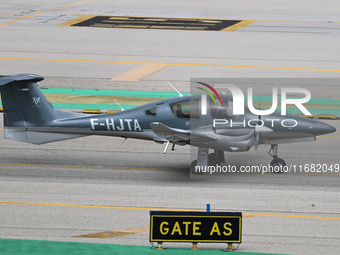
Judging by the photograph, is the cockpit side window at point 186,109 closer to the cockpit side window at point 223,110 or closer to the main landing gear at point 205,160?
the cockpit side window at point 223,110

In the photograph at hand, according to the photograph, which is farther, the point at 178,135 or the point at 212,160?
the point at 212,160

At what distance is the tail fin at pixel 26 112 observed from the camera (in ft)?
53.2

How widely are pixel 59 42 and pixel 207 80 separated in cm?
1207

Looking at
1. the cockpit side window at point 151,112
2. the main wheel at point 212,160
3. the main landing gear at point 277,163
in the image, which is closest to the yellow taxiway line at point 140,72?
the cockpit side window at point 151,112

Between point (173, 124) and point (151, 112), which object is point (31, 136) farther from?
point (173, 124)

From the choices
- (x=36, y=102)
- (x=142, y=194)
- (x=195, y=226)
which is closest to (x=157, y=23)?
(x=36, y=102)

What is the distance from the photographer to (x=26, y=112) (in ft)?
53.5

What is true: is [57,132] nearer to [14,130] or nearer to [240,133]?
[14,130]

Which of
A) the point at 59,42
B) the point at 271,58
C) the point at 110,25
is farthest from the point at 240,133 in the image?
the point at 110,25

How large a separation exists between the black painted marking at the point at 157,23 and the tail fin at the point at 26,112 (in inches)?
896

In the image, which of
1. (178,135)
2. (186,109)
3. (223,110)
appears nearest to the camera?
(178,135)

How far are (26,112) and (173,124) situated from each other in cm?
443

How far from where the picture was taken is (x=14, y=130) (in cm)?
1631

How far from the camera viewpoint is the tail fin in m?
16.2
